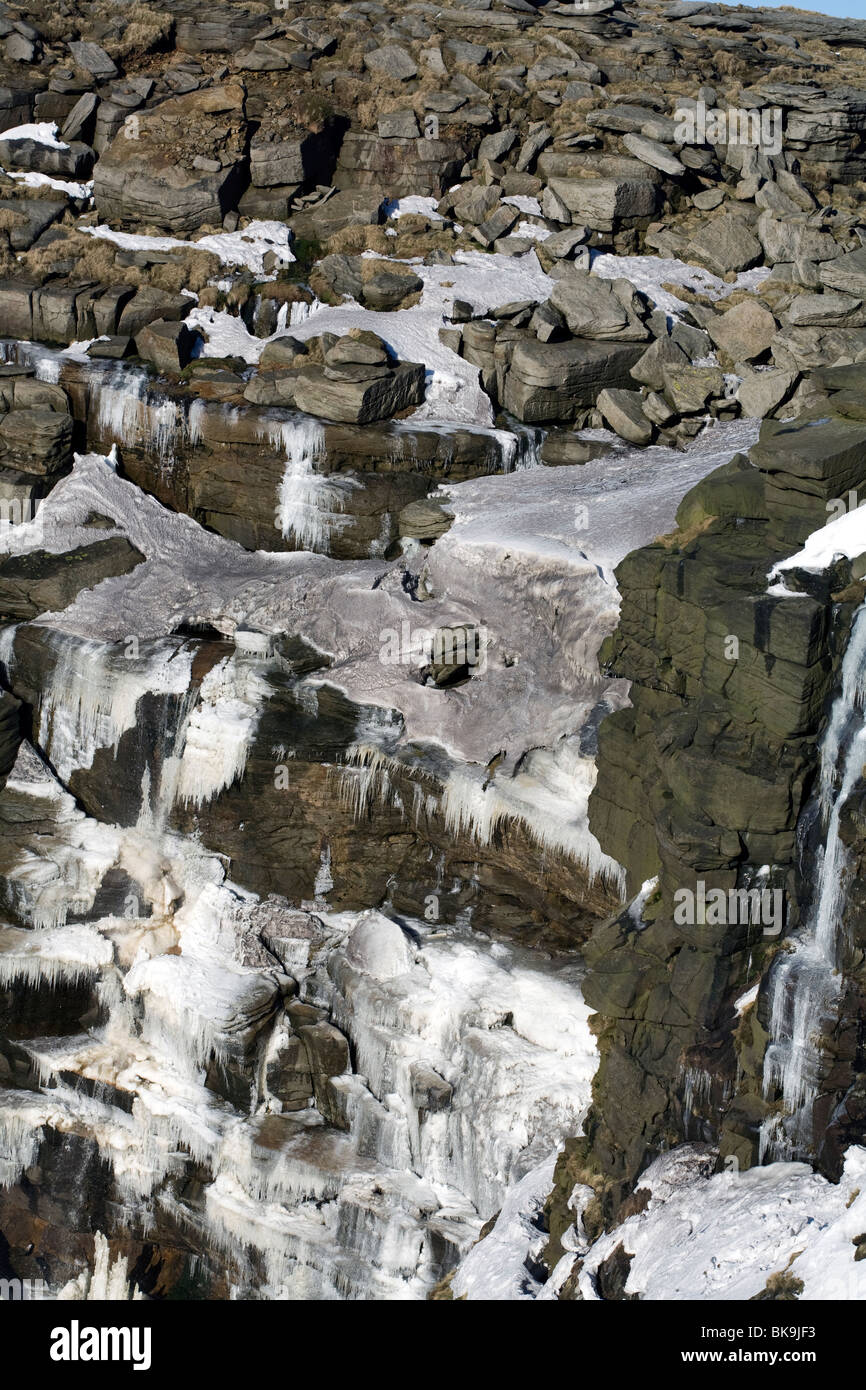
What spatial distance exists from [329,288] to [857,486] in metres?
14.0

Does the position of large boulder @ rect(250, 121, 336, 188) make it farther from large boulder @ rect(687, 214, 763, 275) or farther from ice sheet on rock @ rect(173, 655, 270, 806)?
ice sheet on rock @ rect(173, 655, 270, 806)

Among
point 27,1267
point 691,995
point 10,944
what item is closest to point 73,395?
point 10,944

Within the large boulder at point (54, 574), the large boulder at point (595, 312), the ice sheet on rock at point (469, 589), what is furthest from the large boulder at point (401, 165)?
the large boulder at point (54, 574)

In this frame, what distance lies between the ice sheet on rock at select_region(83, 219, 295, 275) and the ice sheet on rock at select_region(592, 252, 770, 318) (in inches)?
231

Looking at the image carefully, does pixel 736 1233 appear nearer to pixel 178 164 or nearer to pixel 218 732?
pixel 218 732

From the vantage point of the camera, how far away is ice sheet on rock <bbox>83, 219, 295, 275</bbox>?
2694 cm

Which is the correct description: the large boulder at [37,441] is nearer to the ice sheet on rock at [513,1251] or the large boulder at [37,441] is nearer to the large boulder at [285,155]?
the large boulder at [285,155]

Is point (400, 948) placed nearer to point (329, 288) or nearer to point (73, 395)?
point (73, 395)

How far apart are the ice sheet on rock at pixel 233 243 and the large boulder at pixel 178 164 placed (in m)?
0.57

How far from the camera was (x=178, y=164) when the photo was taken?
28.7 metres

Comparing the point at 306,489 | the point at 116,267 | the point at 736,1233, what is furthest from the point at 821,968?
the point at 116,267

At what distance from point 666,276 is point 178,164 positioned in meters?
9.80

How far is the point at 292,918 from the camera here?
18484mm

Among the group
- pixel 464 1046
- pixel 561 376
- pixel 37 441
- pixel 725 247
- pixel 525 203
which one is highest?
pixel 525 203
